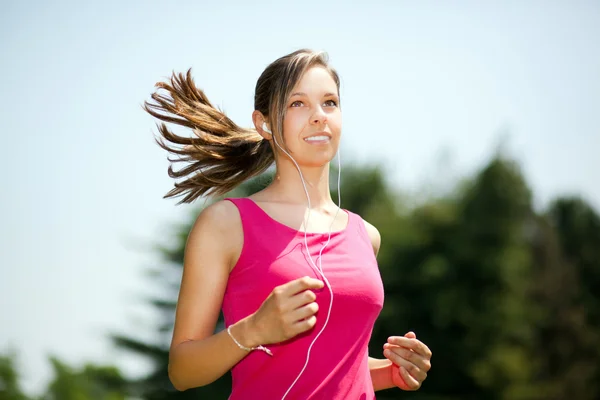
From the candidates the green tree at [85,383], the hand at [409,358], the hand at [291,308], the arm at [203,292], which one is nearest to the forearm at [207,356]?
the arm at [203,292]

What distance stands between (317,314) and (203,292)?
0.42m

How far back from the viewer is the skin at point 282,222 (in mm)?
2770

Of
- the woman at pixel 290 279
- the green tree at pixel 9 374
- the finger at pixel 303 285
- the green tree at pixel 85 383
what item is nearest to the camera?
the finger at pixel 303 285

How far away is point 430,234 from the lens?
33719mm

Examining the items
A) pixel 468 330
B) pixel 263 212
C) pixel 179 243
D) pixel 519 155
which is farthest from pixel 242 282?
pixel 519 155

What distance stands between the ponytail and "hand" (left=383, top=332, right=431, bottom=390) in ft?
3.43

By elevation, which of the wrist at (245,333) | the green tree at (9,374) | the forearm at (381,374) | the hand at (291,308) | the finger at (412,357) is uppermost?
the hand at (291,308)

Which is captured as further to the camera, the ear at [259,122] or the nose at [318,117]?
the ear at [259,122]

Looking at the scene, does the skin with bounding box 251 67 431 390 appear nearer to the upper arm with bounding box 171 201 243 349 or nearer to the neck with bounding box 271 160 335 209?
the neck with bounding box 271 160 335 209

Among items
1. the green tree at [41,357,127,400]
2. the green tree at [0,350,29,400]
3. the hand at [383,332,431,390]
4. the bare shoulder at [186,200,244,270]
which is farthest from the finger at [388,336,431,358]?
the green tree at [0,350,29,400]

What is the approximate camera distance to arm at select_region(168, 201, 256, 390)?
277cm

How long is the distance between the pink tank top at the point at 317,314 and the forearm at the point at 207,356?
189mm

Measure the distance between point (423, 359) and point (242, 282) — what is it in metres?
0.81

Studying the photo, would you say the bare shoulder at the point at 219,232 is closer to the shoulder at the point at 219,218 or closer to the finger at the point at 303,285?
the shoulder at the point at 219,218
